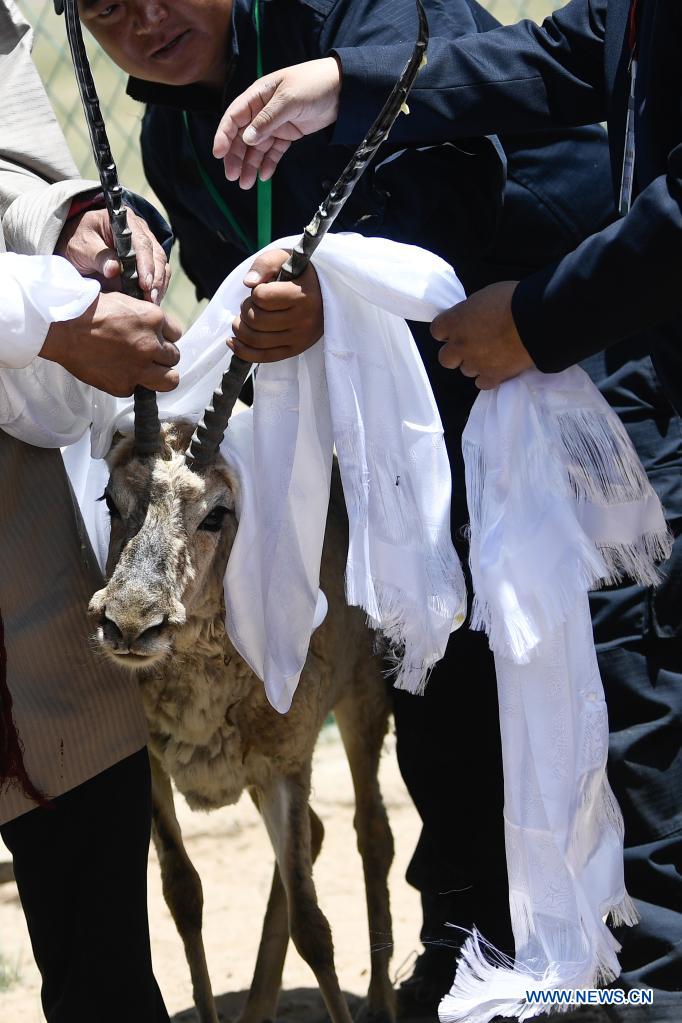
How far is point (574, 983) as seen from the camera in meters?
2.82

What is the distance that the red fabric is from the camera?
2740mm

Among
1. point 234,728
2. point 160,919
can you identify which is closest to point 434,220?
point 234,728

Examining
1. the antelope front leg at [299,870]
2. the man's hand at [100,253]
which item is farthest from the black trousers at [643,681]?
the man's hand at [100,253]

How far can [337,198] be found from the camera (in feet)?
9.29

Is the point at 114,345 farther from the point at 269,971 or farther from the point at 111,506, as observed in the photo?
the point at 269,971

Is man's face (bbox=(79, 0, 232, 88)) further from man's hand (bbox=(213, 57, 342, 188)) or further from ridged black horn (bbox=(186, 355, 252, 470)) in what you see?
ridged black horn (bbox=(186, 355, 252, 470))

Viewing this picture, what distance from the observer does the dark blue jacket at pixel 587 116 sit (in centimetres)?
245

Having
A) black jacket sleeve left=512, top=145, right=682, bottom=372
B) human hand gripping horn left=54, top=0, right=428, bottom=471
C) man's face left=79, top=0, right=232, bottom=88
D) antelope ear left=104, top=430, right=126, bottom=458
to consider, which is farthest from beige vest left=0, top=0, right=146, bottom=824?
black jacket sleeve left=512, top=145, right=682, bottom=372

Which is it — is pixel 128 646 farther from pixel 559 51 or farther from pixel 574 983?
pixel 559 51

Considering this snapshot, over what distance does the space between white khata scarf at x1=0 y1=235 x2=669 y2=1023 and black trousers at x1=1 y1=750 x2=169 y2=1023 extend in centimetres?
75

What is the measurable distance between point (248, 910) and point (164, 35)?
357 centimetres

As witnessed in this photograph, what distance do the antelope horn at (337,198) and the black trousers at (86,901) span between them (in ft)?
3.31

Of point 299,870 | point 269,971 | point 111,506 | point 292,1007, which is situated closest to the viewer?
point 111,506

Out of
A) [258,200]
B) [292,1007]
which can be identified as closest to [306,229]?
[258,200]
